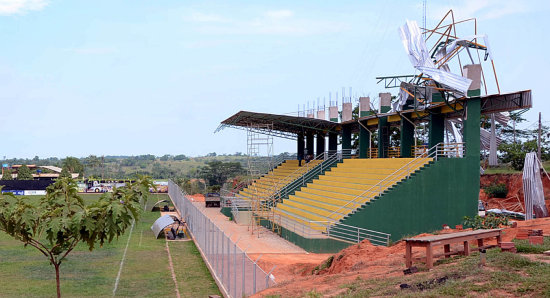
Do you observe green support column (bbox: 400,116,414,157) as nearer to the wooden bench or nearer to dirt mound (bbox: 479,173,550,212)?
dirt mound (bbox: 479,173,550,212)

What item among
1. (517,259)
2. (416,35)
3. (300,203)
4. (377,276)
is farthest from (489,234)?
(300,203)

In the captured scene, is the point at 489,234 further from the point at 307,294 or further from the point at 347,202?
the point at 347,202

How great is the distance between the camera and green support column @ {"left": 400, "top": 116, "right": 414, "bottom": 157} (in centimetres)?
3066

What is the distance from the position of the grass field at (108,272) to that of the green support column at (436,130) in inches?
510

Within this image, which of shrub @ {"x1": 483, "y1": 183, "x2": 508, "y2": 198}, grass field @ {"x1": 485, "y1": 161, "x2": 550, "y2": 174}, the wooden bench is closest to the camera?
the wooden bench

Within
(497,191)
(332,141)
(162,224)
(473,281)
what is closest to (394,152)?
(332,141)

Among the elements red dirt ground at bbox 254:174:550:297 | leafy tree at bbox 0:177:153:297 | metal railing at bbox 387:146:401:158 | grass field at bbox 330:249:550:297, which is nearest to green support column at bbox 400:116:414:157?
metal railing at bbox 387:146:401:158

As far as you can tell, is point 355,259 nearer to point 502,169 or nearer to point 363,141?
Answer: point 363,141

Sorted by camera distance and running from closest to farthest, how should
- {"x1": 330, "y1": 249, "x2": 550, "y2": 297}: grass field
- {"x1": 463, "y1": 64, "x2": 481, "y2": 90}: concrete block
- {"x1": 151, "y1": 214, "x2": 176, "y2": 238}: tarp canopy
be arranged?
1. {"x1": 330, "y1": 249, "x2": 550, "y2": 297}: grass field
2. {"x1": 463, "y1": 64, "x2": 481, "y2": 90}: concrete block
3. {"x1": 151, "y1": 214, "x2": 176, "y2": 238}: tarp canopy

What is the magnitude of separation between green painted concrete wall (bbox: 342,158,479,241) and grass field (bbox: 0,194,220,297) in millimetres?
7650

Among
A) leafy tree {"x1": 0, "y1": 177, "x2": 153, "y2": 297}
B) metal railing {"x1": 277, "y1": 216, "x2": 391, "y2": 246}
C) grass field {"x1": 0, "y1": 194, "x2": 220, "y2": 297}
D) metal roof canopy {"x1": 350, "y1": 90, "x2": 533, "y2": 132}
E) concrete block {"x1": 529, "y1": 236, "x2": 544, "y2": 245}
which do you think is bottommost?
grass field {"x1": 0, "y1": 194, "x2": 220, "y2": 297}

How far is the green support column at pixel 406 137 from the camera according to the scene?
30.7 m

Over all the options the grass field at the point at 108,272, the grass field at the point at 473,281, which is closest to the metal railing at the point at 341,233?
the grass field at the point at 108,272

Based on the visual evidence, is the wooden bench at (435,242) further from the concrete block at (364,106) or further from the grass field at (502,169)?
the grass field at (502,169)
